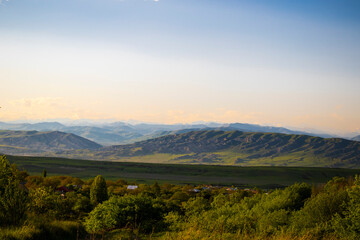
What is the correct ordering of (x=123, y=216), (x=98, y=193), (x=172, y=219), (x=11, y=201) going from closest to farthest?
1. (x=11, y=201)
2. (x=172, y=219)
3. (x=123, y=216)
4. (x=98, y=193)

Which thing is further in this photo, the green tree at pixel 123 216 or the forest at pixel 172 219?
the green tree at pixel 123 216

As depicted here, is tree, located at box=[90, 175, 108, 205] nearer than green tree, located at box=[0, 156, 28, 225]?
No

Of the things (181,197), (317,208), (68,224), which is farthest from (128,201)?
(181,197)

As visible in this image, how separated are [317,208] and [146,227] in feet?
52.3

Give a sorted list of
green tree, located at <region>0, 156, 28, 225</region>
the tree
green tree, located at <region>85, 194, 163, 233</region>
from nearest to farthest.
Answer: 1. green tree, located at <region>0, 156, 28, 225</region>
2. green tree, located at <region>85, 194, 163, 233</region>
3. the tree

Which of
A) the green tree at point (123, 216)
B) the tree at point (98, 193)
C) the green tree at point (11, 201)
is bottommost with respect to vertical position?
the tree at point (98, 193)

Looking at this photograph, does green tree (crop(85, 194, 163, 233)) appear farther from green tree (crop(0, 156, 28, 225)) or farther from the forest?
green tree (crop(0, 156, 28, 225))

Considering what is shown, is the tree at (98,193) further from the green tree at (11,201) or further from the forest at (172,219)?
the green tree at (11,201)

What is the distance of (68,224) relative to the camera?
58.1 ft

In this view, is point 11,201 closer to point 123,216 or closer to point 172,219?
point 123,216

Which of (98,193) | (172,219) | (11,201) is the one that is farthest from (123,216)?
(98,193)

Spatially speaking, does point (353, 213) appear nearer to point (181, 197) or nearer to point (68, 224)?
point (68, 224)

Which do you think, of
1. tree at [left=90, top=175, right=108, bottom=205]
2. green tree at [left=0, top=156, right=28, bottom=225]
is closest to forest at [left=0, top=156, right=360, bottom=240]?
green tree at [left=0, top=156, right=28, bottom=225]

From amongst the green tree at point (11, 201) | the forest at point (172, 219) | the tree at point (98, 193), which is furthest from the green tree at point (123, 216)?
the tree at point (98, 193)
